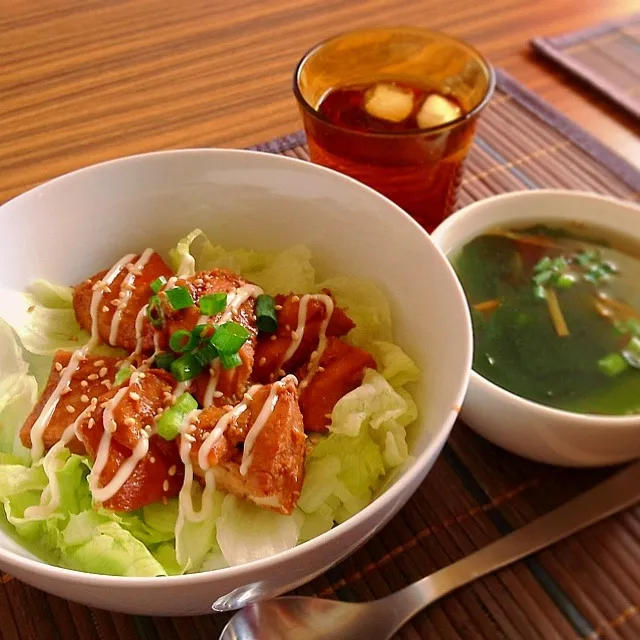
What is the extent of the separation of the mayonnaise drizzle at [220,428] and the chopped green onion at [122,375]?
20 centimetres

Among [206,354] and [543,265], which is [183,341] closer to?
[206,354]

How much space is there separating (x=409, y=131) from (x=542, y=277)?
457mm

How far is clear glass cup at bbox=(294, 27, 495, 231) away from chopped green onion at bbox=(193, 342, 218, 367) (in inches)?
24.5

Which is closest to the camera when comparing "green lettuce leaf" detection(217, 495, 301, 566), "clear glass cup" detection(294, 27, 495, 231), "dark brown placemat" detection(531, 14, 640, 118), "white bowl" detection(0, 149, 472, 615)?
"green lettuce leaf" detection(217, 495, 301, 566)

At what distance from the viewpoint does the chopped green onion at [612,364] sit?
138cm

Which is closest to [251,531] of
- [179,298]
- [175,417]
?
[175,417]

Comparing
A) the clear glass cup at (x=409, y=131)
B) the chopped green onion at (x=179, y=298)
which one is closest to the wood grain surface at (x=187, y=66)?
the clear glass cup at (x=409, y=131)

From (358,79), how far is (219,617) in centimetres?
135

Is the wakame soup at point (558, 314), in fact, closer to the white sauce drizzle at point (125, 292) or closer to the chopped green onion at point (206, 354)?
the chopped green onion at point (206, 354)

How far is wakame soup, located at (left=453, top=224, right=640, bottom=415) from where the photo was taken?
1.35 meters

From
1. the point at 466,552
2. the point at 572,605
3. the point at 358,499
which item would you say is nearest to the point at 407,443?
the point at 358,499

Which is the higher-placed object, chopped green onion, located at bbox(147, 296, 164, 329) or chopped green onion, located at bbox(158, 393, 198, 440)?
chopped green onion, located at bbox(147, 296, 164, 329)

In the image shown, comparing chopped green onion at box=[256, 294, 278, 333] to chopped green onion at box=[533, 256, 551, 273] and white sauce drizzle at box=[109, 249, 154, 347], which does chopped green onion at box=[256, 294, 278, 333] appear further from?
chopped green onion at box=[533, 256, 551, 273]

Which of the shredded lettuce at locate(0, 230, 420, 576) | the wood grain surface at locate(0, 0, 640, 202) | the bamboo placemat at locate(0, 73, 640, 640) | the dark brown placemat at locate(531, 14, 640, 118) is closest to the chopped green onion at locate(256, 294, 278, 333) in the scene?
the shredded lettuce at locate(0, 230, 420, 576)
